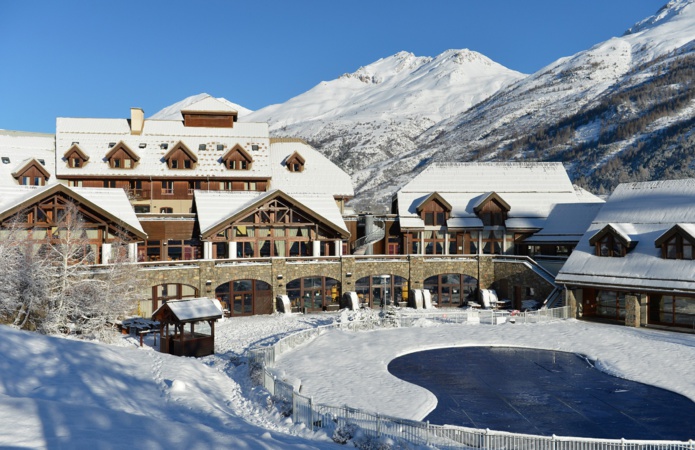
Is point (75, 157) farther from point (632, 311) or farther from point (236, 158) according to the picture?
point (632, 311)

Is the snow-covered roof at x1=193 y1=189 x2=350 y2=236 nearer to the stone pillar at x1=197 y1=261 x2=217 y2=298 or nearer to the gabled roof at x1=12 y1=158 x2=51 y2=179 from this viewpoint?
the stone pillar at x1=197 y1=261 x2=217 y2=298

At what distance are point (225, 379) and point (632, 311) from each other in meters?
26.1

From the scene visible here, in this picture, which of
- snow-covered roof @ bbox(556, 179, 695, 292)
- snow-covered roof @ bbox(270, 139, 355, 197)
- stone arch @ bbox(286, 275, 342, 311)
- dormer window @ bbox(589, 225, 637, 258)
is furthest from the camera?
snow-covered roof @ bbox(270, 139, 355, 197)

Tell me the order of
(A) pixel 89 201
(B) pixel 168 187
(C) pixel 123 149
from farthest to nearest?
(B) pixel 168 187 → (C) pixel 123 149 → (A) pixel 89 201

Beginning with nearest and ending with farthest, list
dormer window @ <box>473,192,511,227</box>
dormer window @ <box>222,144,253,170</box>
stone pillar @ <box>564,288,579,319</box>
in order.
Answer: stone pillar @ <box>564,288,579,319</box> → dormer window @ <box>473,192,511,227</box> → dormer window @ <box>222,144,253,170</box>

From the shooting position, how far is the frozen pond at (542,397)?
2088 cm

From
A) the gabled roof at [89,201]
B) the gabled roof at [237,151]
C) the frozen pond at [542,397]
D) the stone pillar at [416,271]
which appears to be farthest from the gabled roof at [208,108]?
the frozen pond at [542,397]

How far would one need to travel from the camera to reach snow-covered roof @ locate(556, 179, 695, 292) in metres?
37.0

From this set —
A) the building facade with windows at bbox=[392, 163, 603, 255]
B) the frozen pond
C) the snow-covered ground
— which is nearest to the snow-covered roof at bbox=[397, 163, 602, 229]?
the building facade with windows at bbox=[392, 163, 603, 255]

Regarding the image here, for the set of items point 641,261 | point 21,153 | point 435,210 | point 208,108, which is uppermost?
point 208,108

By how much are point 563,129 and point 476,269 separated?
16248cm

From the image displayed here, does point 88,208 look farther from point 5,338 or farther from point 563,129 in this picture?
point 563,129

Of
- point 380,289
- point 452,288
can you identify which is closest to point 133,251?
point 380,289

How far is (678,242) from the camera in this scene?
3769cm
